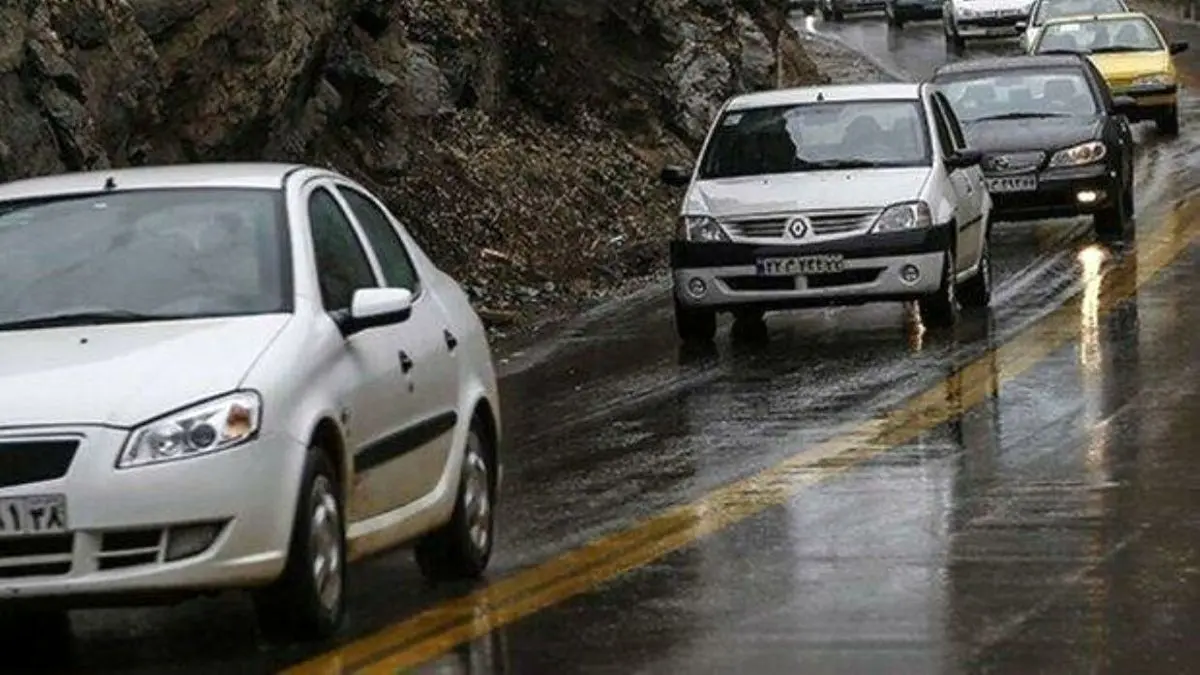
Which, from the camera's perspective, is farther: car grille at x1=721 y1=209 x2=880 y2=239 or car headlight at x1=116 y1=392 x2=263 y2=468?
car grille at x1=721 y1=209 x2=880 y2=239

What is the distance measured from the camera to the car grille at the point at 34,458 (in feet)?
26.3

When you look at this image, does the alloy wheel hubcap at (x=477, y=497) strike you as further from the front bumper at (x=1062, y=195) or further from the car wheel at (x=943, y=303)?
the front bumper at (x=1062, y=195)

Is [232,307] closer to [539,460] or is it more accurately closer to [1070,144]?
[539,460]

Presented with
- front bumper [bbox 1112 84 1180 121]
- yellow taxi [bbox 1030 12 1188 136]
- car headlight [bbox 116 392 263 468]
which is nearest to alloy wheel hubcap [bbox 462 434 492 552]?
car headlight [bbox 116 392 263 468]

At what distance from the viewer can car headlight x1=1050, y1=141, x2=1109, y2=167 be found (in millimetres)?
25234

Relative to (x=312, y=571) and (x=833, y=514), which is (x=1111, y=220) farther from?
(x=312, y=571)

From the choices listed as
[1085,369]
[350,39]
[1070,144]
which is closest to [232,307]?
[1085,369]

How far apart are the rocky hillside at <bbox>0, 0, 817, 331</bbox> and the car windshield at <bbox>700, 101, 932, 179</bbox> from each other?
2339mm

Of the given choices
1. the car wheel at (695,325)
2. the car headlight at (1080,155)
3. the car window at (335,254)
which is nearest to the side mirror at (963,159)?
the car wheel at (695,325)

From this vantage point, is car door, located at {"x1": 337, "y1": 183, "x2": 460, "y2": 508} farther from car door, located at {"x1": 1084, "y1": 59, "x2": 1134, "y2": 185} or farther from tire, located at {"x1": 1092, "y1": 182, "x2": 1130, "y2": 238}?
car door, located at {"x1": 1084, "y1": 59, "x2": 1134, "y2": 185}

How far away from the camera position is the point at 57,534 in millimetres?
8008

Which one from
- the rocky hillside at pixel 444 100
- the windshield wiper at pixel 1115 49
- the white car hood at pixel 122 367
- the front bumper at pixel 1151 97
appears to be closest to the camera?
the white car hood at pixel 122 367

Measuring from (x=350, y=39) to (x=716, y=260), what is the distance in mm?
5631

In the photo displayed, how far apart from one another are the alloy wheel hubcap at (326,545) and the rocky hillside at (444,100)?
7.11 m
